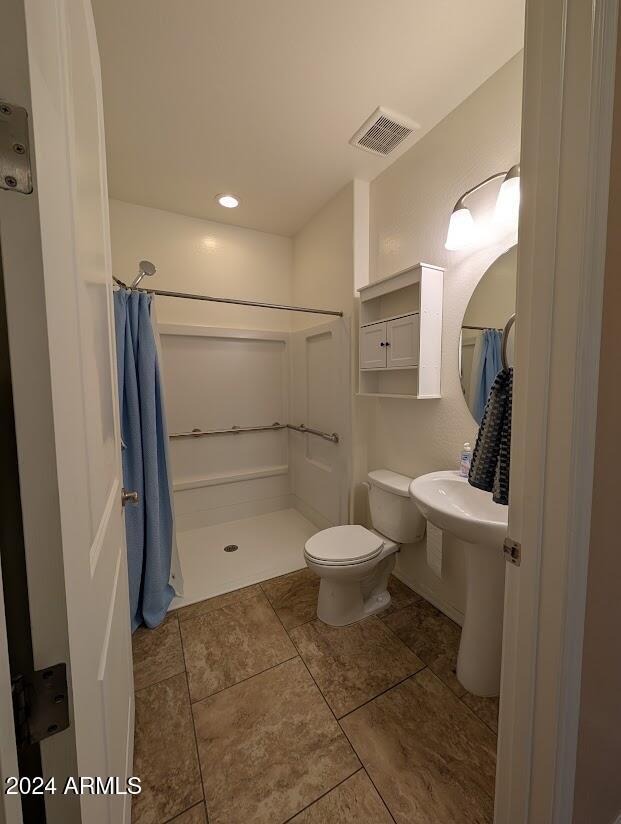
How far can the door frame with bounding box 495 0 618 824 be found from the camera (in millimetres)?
580

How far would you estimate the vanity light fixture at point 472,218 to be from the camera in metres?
1.29

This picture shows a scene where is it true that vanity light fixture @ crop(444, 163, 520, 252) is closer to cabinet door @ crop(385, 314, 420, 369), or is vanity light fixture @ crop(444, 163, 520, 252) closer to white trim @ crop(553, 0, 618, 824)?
cabinet door @ crop(385, 314, 420, 369)

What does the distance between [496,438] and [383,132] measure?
1.70m

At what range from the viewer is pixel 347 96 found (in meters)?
1.51

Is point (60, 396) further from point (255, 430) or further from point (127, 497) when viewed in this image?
point (255, 430)

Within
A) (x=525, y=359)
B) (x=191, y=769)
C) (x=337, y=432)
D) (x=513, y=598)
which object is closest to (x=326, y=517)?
(x=337, y=432)

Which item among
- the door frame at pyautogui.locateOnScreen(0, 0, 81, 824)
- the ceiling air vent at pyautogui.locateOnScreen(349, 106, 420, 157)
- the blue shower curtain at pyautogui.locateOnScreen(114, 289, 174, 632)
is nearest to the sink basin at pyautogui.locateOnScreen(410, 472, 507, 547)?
the door frame at pyautogui.locateOnScreen(0, 0, 81, 824)

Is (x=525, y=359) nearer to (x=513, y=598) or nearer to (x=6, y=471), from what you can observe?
(x=513, y=598)

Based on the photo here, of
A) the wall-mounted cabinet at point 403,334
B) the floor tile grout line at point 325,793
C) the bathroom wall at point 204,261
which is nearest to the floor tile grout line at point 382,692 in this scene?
the floor tile grout line at point 325,793

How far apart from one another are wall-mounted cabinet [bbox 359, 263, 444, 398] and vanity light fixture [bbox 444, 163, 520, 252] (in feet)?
0.55

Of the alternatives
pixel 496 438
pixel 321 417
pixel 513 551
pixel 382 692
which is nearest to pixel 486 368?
pixel 496 438

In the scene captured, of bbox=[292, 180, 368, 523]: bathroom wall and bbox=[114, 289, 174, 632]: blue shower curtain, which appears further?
bbox=[292, 180, 368, 523]: bathroom wall

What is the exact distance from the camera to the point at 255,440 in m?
3.01

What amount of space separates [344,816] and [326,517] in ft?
5.50
